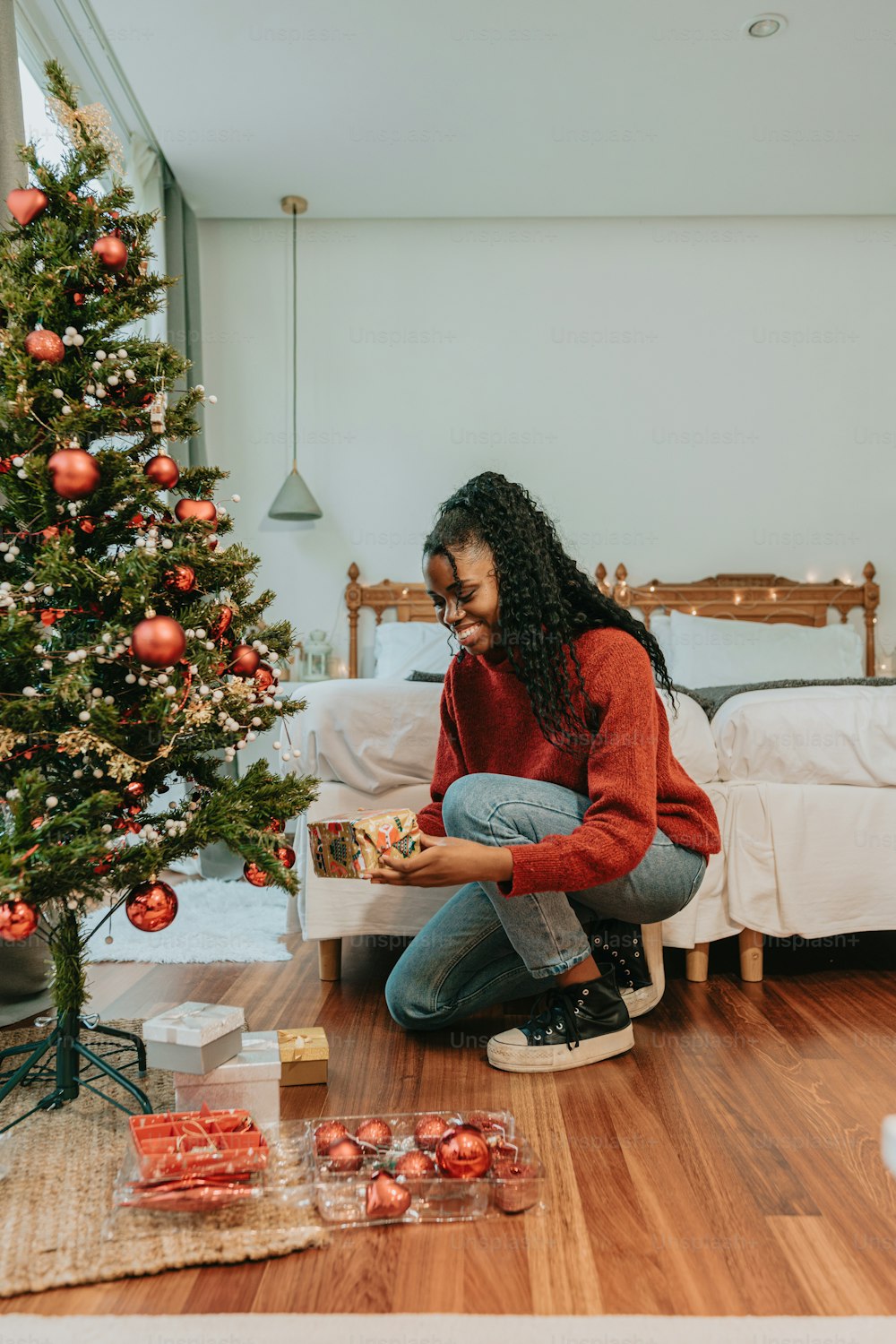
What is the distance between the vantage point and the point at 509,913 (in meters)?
1.67

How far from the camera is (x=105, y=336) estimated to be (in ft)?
5.14

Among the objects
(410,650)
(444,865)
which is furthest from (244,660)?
(410,650)

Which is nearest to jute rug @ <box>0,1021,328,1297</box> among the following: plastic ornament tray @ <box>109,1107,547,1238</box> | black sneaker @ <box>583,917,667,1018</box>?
plastic ornament tray @ <box>109,1107,547,1238</box>

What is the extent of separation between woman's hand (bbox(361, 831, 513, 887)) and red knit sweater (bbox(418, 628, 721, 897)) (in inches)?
1.1

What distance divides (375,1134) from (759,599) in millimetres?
3317

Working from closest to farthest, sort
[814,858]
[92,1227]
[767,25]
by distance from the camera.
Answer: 1. [92,1227]
2. [814,858]
3. [767,25]

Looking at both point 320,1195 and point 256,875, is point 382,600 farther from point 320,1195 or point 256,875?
point 320,1195

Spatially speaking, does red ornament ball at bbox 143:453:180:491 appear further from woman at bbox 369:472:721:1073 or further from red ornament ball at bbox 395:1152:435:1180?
red ornament ball at bbox 395:1152:435:1180

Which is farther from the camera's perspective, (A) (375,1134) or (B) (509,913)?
(B) (509,913)

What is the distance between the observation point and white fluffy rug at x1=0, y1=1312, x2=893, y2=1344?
98 centimetres

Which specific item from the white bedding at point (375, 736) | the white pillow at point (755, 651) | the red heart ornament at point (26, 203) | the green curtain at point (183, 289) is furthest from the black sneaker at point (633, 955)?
the green curtain at point (183, 289)

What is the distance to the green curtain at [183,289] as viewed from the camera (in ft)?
12.5

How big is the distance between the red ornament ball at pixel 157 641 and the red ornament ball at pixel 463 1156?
734 mm

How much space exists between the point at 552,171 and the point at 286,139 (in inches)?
39.7
